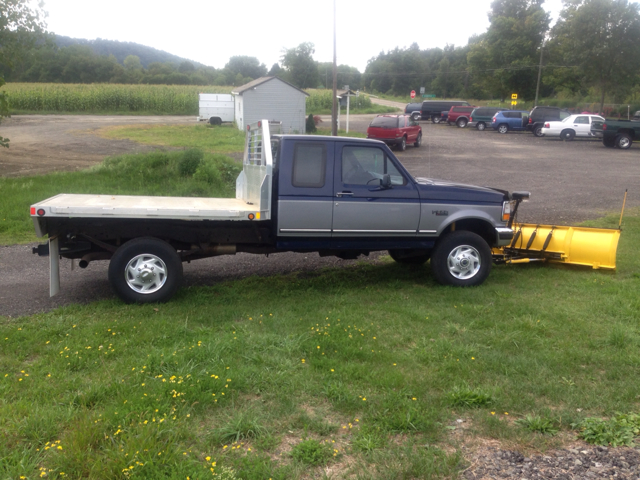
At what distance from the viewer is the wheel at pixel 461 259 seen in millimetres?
7652

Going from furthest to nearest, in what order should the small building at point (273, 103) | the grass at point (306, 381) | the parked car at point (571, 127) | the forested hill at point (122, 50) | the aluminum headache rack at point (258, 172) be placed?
the forested hill at point (122, 50)
the parked car at point (571, 127)
the small building at point (273, 103)
the aluminum headache rack at point (258, 172)
the grass at point (306, 381)

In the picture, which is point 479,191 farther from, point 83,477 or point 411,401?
point 83,477

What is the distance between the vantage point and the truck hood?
754 centimetres

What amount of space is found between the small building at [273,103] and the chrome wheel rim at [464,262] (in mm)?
28315

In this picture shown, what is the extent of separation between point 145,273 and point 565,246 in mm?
5930

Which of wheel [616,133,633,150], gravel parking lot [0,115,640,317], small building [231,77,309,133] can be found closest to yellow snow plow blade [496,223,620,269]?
gravel parking lot [0,115,640,317]

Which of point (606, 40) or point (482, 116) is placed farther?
point (606, 40)

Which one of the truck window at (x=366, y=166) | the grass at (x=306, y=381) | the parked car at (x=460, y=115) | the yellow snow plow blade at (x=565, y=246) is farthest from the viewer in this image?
the parked car at (x=460, y=115)

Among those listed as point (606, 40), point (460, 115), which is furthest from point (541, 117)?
point (606, 40)

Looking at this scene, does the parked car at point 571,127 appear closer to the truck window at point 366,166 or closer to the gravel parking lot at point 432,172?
the gravel parking lot at point 432,172

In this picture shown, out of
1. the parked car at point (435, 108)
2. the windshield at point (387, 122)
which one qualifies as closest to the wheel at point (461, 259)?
the windshield at point (387, 122)

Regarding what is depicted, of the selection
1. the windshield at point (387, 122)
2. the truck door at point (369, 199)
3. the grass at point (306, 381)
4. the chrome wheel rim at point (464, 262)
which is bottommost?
the grass at point (306, 381)

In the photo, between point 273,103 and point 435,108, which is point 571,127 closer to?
point 435,108

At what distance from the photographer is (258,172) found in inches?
280
